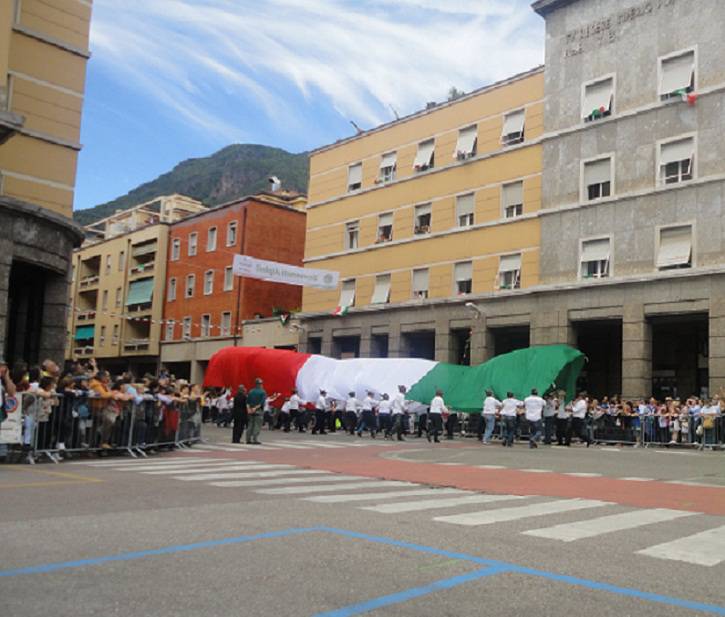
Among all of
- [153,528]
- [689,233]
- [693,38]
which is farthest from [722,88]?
[153,528]

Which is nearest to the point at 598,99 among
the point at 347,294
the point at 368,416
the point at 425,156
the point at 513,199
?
the point at 513,199

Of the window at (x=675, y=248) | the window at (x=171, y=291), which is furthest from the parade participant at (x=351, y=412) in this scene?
the window at (x=171, y=291)

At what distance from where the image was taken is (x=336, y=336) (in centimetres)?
4384

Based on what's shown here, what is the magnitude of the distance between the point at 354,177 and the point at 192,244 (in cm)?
1698

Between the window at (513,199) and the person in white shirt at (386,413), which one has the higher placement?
the window at (513,199)

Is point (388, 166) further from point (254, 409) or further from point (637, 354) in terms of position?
point (254, 409)

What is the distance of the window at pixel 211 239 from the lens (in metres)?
54.8

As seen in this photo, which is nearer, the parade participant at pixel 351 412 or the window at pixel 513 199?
the parade participant at pixel 351 412

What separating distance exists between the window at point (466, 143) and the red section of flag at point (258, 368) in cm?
1275

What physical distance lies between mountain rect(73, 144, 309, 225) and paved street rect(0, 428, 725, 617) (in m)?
112

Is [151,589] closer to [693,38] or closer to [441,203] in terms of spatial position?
[693,38]

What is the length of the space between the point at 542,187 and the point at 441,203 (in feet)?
19.9

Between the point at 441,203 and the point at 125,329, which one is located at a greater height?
the point at 441,203

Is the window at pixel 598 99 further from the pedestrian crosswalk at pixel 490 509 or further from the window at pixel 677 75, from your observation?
the pedestrian crosswalk at pixel 490 509
